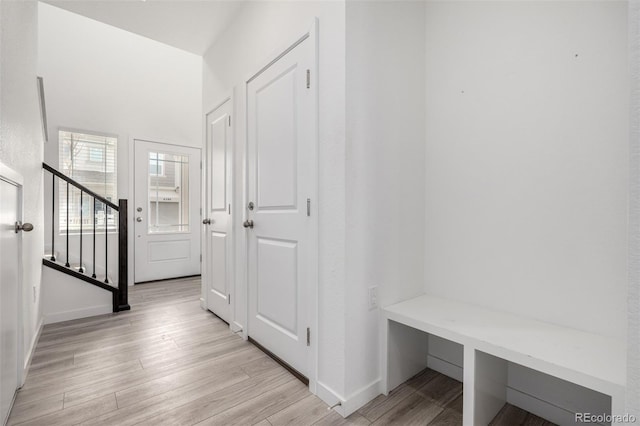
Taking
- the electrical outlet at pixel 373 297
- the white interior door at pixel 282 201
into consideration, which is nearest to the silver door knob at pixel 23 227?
the white interior door at pixel 282 201

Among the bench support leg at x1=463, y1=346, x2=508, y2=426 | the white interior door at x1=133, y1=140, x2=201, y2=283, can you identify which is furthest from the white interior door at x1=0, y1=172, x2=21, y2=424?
the white interior door at x1=133, y1=140, x2=201, y2=283

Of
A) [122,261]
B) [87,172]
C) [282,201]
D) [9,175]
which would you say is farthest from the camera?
[87,172]

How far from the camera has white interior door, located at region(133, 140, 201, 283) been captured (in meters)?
4.13

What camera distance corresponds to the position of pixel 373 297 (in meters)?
1.59

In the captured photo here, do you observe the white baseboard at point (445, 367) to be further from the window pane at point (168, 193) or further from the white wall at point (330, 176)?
the window pane at point (168, 193)

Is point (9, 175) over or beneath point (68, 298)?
over

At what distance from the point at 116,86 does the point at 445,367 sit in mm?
4915

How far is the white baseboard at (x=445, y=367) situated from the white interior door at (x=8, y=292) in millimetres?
2133

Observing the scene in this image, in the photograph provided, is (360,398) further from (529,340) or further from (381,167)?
(381,167)

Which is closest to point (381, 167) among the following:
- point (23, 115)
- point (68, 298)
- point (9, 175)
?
point (9, 175)

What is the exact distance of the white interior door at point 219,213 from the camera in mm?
2518

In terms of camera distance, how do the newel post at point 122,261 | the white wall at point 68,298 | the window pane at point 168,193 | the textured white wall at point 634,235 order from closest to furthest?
the textured white wall at point 634,235 < the white wall at point 68,298 < the newel post at point 122,261 < the window pane at point 168,193

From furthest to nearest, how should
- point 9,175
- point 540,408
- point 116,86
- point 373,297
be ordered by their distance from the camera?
point 116,86
point 373,297
point 540,408
point 9,175

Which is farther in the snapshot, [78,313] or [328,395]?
[78,313]
